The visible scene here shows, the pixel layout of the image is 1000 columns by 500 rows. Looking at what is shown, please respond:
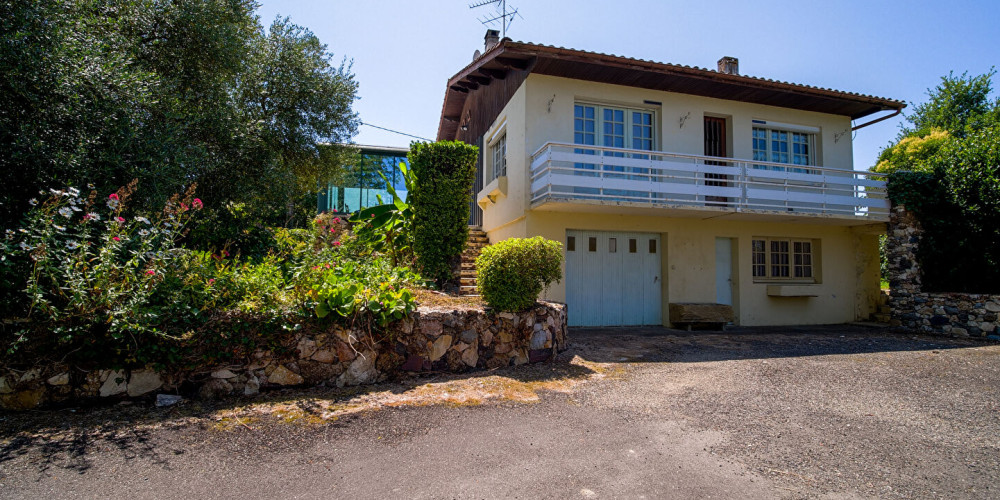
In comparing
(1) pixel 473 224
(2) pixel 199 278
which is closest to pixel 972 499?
(2) pixel 199 278

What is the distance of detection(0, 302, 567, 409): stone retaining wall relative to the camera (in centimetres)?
449

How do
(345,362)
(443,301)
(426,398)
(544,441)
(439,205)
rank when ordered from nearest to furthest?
(544,441), (426,398), (345,362), (443,301), (439,205)

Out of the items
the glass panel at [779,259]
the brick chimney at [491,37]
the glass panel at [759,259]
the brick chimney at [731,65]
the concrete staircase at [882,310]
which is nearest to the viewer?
the glass panel at [759,259]

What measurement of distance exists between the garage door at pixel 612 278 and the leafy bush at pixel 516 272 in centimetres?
402

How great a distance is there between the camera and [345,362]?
541 centimetres

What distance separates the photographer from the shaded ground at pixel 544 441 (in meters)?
3.24

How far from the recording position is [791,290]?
38.7ft

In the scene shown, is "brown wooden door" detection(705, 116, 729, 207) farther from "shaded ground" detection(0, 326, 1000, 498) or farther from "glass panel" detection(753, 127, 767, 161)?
"shaded ground" detection(0, 326, 1000, 498)

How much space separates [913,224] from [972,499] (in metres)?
10.9

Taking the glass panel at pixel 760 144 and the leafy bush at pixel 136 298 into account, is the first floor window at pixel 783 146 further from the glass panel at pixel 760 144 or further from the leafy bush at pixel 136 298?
the leafy bush at pixel 136 298

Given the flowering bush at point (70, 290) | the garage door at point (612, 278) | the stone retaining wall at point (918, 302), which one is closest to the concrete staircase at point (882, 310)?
the stone retaining wall at point (918, 302)

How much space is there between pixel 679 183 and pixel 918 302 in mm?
6354

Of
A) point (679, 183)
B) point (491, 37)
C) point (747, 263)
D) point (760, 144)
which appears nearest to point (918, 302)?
point (747, 263)

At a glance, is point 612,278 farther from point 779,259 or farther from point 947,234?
point 947,234
